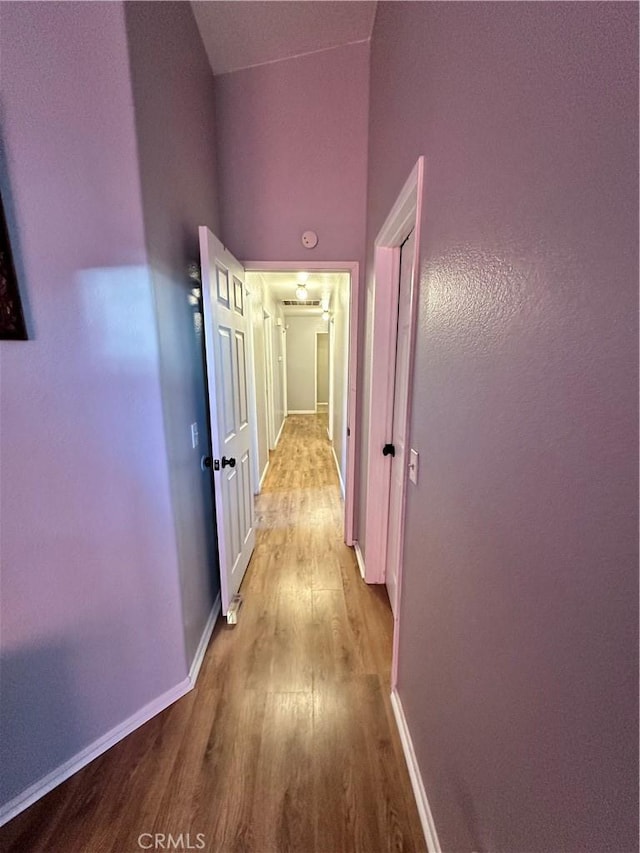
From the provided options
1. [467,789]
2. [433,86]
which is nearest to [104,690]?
[467,789]

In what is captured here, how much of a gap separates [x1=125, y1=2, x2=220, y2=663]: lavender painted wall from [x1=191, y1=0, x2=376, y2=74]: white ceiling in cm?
10

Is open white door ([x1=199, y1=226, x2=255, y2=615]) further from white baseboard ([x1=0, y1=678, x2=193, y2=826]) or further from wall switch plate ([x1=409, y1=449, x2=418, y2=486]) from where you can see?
wall switch plate ([x1=409, y1=449, x2=418, y2=486])

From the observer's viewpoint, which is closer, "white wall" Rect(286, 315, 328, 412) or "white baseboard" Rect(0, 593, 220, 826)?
"white baseboard" Rect(0, 593, 220, 826)

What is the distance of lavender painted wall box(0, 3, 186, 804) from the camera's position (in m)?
0.93

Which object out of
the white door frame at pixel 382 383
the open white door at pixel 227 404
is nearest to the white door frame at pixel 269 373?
the open white door at pixel 227 404

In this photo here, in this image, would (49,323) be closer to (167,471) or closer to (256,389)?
(167,471)

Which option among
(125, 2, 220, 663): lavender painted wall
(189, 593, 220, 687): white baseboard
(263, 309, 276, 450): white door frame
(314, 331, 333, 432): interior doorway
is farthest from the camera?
(314, 331, 333, 432): interior doorway

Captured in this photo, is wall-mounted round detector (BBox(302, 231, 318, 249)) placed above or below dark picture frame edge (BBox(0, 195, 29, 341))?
above

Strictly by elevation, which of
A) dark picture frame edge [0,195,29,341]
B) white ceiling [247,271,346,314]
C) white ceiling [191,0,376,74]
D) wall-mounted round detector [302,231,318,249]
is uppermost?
white ceiling [191,0,376,74]

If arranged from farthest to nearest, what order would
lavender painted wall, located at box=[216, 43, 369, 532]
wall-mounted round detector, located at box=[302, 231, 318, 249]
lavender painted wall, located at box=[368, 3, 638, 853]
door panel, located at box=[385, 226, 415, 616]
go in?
1. wall-mounted round detector, located at box=[302, 231, 318, 249]
2. lavender painted wall, located at box=[216, 43, 369, 532]
3. door panel, located at box=[385, 226, 415, 616]
4. lavender painted wall, located at box=[368, 3, 638, 853]

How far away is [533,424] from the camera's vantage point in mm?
539

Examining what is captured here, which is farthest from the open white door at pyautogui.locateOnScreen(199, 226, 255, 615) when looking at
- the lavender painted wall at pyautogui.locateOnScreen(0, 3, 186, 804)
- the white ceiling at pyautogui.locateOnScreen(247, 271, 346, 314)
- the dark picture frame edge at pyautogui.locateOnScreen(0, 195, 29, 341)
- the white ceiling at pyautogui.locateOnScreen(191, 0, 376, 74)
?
the white ceiling at pyautogui.locateOnScreen(247, 271, 346, 314)

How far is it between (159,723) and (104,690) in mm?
281

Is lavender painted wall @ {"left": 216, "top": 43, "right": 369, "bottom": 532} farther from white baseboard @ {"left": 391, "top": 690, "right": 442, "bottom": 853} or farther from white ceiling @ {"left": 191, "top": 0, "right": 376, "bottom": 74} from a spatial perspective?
white baseboard @ {"left": 391, "top": 690, "right": 442, "bottom": 853}
